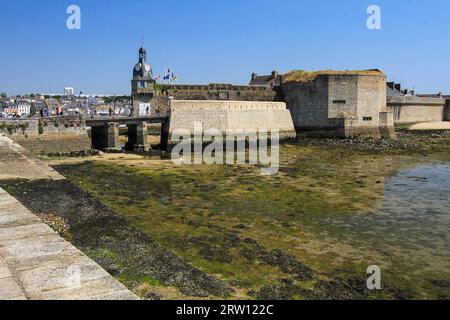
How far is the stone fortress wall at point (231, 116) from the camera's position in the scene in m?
31.3

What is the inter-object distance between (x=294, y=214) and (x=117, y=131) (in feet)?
62.0

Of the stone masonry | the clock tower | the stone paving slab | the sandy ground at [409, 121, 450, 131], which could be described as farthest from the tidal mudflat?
the sandy ground at [409, 121, 450, 131]

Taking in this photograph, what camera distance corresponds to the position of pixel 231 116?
110 ft

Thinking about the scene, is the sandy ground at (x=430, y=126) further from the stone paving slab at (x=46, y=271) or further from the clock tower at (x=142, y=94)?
the stone paving slab at (x=46, y=271)

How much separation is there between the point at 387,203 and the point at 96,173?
466 inches

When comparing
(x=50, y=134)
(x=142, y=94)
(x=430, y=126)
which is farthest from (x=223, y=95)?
(x=430, y=126)

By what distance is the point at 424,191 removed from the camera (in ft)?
53.1

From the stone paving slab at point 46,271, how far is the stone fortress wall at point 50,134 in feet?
71.4
